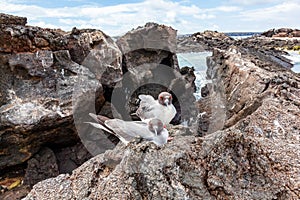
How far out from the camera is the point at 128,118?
23.9ft

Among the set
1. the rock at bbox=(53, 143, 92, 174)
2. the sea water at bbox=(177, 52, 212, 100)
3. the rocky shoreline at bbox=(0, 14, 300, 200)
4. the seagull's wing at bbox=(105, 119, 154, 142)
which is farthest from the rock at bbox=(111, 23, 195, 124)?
the seagull's wing at bbox=(105, 119, 154, 142)

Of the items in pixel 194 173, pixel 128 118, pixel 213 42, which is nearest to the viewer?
pixel 194 173

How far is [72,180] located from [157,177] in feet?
2.31

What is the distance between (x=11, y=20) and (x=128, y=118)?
11.6 feet

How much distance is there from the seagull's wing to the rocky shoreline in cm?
14

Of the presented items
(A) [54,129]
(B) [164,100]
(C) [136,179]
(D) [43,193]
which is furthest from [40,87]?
(C) [136,179]

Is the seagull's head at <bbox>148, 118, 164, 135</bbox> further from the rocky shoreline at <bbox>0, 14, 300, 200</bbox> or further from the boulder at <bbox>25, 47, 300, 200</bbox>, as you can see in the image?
the boulder at <bbox>25, 47, 300, 200</bbox>

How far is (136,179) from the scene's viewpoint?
5.24ft

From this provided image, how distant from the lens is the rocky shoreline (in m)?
1.58

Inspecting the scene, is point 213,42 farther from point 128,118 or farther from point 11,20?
point 11,20

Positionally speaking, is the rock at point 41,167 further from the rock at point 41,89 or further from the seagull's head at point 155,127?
the seagull's head at point 155,127

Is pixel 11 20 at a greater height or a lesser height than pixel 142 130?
greater

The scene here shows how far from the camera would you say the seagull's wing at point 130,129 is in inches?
97.9

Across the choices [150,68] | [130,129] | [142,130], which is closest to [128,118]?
[150,68]
